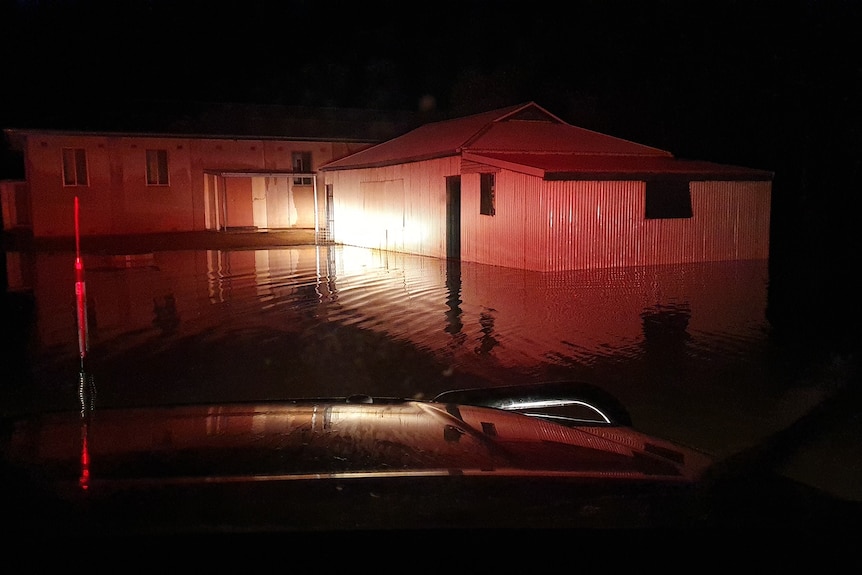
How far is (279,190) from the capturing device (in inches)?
1431

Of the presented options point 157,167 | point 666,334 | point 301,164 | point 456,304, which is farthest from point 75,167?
point 666,334

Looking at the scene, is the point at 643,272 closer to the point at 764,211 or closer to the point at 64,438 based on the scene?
the point at 764,211

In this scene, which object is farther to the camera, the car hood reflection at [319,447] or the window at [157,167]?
the window at [157,167]

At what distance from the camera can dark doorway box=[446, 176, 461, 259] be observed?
22.6 meters

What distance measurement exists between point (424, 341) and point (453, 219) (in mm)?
12083

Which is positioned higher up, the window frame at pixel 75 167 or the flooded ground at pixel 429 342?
the window frame at pixel 75 167

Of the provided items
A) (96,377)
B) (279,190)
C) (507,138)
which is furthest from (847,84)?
(96,377)

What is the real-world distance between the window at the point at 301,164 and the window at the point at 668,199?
19232mm

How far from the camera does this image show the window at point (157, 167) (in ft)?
Result: 110

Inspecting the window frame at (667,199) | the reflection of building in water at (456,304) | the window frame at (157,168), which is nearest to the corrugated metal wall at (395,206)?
the reflection of building in water at (456,304)

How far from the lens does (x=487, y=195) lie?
21.0m

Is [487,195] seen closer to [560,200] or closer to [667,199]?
[560,200]

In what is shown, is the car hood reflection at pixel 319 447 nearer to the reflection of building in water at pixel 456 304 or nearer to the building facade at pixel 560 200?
the reflection of building in water at pixel 456 304

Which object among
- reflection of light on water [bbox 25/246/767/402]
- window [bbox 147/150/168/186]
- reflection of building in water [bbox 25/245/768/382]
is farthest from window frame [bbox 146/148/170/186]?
reflection of light on water [bbox 25/246/767/402]
